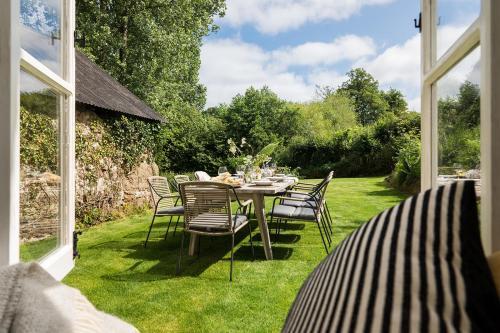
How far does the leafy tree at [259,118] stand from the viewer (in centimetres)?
1919

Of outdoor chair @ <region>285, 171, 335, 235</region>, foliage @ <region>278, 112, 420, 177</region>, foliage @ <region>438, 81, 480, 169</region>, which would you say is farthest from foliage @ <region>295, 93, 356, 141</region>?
foliage @ <region>438, 81, 480, 169</region>

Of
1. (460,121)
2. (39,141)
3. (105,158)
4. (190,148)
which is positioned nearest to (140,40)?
(190,148)

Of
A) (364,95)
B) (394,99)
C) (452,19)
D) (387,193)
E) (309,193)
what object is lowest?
(387,193)

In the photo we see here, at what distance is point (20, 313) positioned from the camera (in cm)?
61

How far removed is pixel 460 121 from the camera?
1.51 m

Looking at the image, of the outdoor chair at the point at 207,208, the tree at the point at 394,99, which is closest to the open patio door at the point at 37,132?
the outdoor chair at the point at 207,208

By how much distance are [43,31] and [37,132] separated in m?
0.62

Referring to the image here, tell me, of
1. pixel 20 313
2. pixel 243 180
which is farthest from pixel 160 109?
pixel 20 313

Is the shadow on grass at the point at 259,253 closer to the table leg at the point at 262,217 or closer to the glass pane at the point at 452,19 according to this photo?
the table leg at the point at 262,217

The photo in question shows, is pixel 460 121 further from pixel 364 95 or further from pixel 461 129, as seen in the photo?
pixel 364 95

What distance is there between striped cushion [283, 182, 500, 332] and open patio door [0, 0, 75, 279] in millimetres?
1472

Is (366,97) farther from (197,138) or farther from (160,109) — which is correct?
(160,109)

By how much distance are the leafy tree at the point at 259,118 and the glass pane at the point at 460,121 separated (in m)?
16.2

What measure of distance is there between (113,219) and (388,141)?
1190 centimetres
